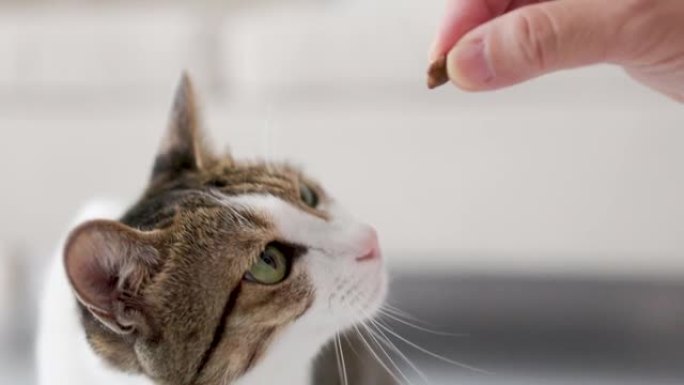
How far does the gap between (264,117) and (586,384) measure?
707 millimetres

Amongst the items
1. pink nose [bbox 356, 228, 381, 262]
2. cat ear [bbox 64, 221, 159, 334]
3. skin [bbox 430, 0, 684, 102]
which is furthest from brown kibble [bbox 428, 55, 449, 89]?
cat ear [bbox 64, 221, 159, 334]

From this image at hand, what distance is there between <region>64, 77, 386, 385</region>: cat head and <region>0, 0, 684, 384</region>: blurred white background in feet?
1.79

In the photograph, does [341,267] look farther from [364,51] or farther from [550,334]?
[364,51]

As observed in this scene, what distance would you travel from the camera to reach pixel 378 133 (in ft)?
4.92

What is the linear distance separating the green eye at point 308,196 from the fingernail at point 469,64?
0.18 m

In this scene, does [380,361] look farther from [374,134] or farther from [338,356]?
[374,134]

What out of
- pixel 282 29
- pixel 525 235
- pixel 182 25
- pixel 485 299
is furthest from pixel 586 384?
pixel 182 25

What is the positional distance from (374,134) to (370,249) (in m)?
0.75

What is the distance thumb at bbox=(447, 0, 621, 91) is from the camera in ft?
2.23

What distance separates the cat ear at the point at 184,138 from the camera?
2.72 feet

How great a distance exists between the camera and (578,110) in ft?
4.79

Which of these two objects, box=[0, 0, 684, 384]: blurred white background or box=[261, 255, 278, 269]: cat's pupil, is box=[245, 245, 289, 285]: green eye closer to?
box=[261, 255, 278, 269]: cat's pupil

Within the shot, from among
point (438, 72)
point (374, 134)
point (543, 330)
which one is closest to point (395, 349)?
point (438, 72)

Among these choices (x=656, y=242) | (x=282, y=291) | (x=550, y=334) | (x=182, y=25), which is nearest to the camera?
(x=282, y=291)
